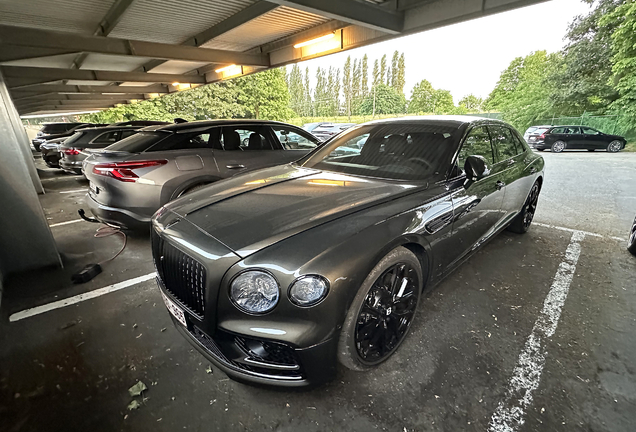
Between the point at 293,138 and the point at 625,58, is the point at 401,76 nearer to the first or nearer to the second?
the point at 625,58

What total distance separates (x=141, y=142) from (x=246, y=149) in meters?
1.35

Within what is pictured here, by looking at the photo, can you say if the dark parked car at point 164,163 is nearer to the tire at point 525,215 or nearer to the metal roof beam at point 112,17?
the metal roof beam at point 112,17

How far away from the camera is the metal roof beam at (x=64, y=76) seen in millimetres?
10242

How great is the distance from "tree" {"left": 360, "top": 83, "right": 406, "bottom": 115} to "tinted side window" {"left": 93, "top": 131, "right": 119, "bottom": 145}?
5772 centimetres

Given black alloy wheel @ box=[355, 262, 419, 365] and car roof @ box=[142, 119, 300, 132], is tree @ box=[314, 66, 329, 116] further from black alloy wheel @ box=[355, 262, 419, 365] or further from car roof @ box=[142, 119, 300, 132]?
black alloy wheel @ box=[355, 262, 419, 365]

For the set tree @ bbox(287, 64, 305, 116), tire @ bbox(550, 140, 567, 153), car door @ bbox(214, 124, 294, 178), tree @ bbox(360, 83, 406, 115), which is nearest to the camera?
car door @ bbox(214, 124, 294, 178)

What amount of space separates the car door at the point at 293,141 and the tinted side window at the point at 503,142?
8.93 ft

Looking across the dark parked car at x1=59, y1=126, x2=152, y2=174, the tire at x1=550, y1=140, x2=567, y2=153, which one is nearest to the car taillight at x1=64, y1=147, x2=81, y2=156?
the dark parked car at x1=59, y1=126, x2=152, y2=174

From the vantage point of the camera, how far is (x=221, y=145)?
13.5ft

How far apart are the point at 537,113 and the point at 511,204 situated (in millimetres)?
25809

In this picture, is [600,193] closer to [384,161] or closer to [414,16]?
[414,16]

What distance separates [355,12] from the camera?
5.67 meters

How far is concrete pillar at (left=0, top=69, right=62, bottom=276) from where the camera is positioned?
2.79 metres

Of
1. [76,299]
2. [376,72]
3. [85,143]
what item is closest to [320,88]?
[376,72]
